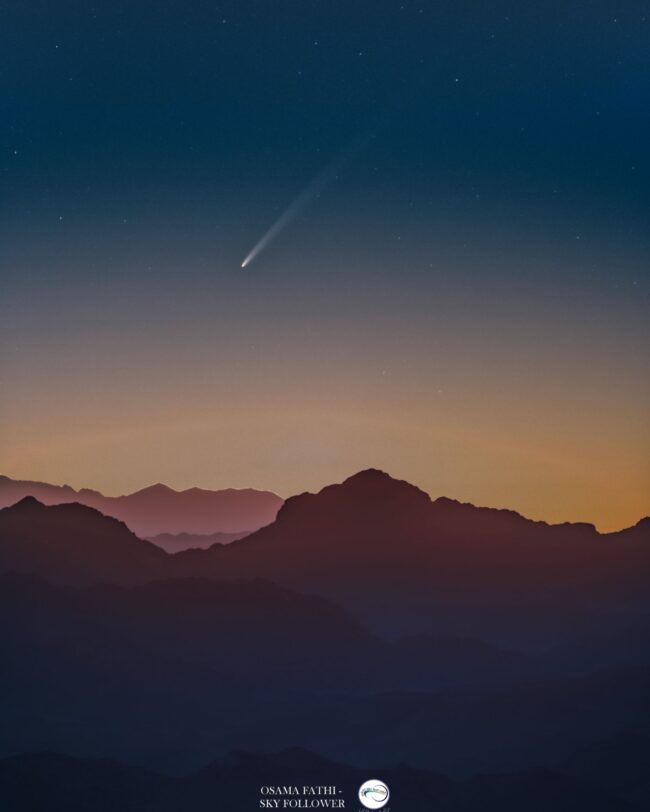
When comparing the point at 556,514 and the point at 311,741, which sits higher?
the point at 556,514

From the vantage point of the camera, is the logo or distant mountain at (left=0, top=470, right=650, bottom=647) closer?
the logo

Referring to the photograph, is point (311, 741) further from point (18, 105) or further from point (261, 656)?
point (18, 105)

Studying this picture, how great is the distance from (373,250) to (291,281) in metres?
0.29

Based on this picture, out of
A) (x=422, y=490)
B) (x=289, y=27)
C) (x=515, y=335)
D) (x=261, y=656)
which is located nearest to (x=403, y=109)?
(x=289, y=27)

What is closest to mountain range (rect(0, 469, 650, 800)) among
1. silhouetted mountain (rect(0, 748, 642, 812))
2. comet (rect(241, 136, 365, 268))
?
silhouetted mountain (rect(0, 748, 642, 812))

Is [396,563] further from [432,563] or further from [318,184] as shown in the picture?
[318,184]

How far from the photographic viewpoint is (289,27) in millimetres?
2609

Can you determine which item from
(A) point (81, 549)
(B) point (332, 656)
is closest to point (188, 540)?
(A) point (81, 549)

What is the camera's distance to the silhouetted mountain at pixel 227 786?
2512 mm

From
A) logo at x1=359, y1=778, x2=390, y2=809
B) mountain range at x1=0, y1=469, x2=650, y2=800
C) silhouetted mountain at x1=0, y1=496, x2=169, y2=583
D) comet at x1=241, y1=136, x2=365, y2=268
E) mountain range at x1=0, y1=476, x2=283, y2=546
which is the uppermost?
comet at x1=241, y1=136, x2=365, y2=268

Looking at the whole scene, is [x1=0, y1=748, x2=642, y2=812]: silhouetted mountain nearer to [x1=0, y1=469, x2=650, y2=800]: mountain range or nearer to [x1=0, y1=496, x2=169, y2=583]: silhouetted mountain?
[x1=0, y1=469, x2=650, y2=800]: mountain range

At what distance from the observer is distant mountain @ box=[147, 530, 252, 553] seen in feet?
8.53

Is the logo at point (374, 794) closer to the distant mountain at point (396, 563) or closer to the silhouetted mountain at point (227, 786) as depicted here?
the silhouetted mountain at point (227, 786)

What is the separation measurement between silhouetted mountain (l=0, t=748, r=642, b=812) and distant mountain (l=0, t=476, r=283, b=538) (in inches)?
29.1
